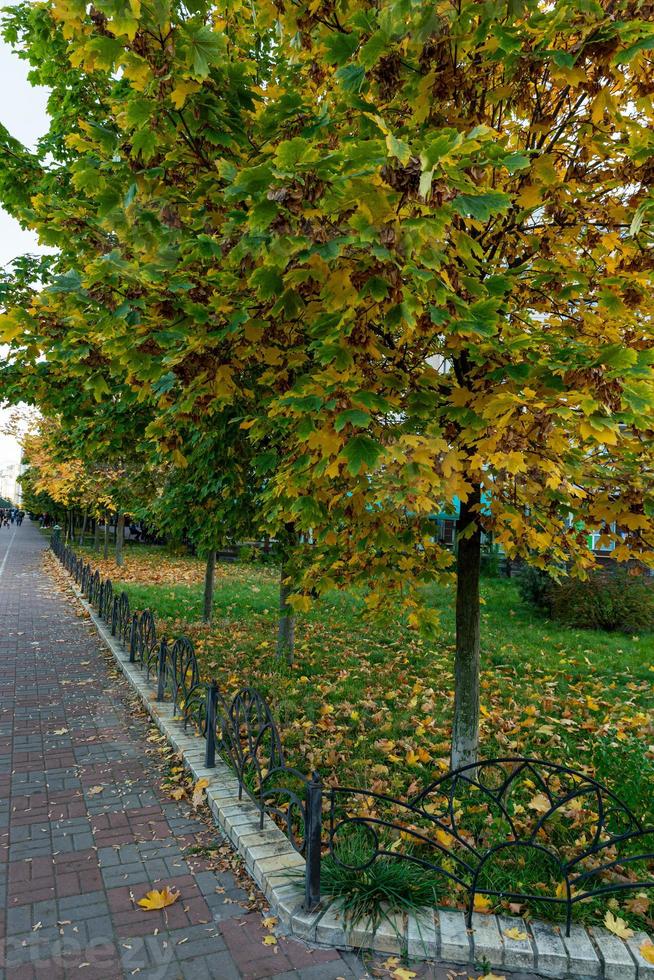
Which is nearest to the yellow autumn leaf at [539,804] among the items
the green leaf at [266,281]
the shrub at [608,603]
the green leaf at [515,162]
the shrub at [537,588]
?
the green leaf at [266,281]

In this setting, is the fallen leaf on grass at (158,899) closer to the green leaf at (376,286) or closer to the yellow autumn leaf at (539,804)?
the yellow autumn leaf at (539,804)

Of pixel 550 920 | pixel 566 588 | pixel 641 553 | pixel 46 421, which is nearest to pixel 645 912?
pixel 550 920

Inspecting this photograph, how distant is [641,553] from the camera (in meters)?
4.21

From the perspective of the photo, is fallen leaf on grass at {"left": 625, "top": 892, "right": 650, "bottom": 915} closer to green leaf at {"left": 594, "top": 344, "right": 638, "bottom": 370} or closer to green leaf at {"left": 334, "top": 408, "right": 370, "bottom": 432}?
green leaf at {"left": 594, "top": 344, "right": 638, "bottom": 370}

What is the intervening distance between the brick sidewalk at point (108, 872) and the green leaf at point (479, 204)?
11.7 ft

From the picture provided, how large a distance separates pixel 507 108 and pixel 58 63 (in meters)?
6.38

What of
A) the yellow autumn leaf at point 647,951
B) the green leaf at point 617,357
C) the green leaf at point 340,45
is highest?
the green leaf at point 340,45

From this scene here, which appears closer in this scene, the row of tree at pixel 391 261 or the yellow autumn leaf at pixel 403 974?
the row of tree at pixel 391 261

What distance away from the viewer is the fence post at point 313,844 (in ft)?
11.1

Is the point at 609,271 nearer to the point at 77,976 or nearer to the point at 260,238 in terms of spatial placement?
the point at 260,238

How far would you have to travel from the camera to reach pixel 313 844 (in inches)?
134

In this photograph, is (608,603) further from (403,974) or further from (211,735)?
(403,974)

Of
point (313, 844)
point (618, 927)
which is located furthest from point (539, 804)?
point (313, 844)

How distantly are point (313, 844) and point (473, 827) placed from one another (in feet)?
5.00
